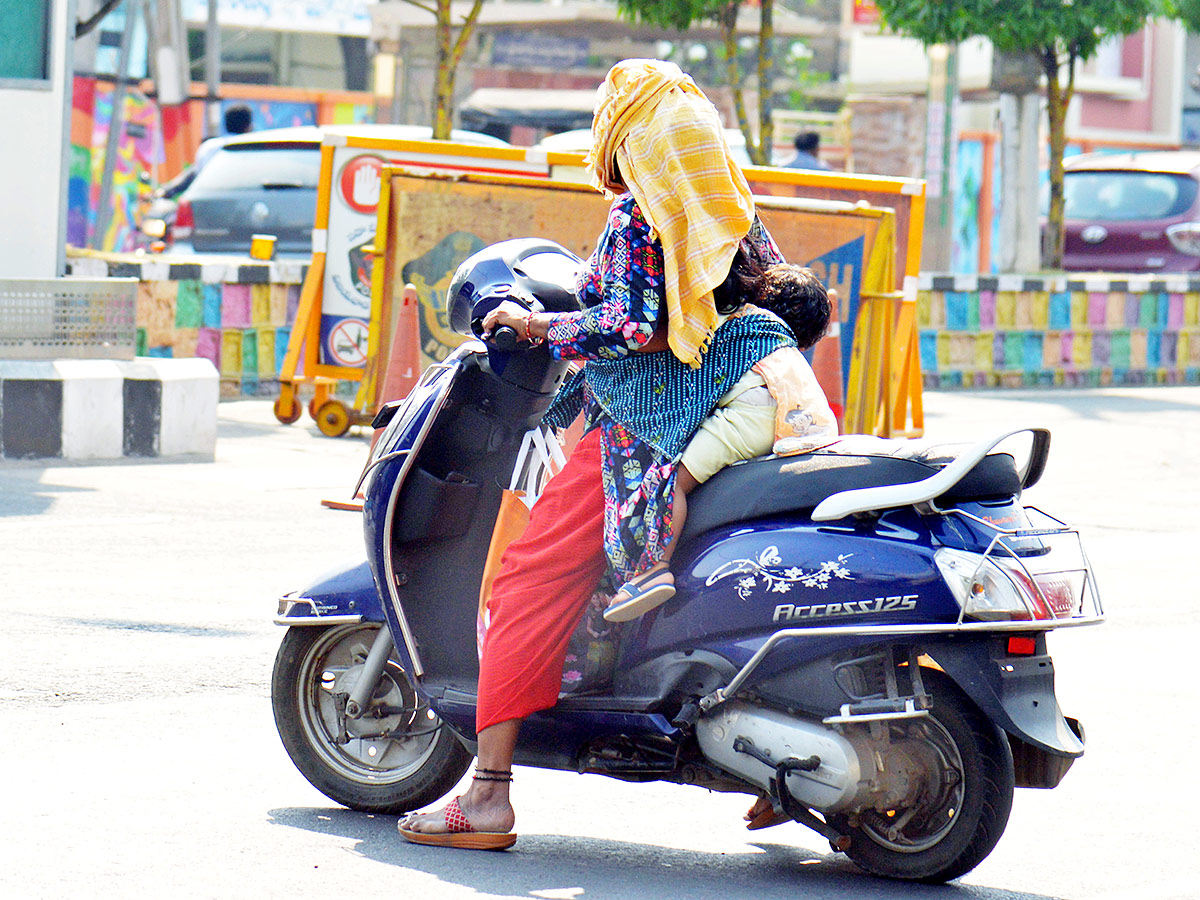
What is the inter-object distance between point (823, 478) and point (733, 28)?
50.0 ft

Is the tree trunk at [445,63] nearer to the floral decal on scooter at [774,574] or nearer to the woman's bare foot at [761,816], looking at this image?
the woman's bare foot at [761,816]

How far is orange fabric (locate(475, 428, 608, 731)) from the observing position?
13.2 ft

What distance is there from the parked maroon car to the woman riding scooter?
15.6m

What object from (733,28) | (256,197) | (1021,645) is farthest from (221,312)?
(1021,645)

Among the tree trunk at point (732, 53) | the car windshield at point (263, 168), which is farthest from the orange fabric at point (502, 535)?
the tree trunk at point (732, 53)

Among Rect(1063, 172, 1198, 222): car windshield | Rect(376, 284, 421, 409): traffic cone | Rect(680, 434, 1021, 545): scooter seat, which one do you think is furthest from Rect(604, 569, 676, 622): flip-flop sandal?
Rect(1063, 172, 1198, 222): car windshield

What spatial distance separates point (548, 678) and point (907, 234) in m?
7.59

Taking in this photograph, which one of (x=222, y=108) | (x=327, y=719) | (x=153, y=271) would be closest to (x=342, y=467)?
(x=153, y=271)

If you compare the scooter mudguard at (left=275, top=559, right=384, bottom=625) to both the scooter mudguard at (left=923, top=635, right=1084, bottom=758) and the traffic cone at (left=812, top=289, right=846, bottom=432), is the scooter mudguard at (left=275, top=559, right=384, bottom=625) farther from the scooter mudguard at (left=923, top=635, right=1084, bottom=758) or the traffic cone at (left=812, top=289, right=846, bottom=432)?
the traffic cone at (left=812, top=289, right=846, bottom=432)

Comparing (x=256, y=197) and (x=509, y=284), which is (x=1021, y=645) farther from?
(x=256, y=197)

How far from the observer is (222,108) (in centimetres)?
3006

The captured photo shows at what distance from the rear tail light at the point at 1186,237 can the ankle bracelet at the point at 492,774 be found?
52.0 ft

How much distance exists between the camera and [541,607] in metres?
4.04

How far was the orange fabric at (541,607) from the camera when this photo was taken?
4.03 meters
